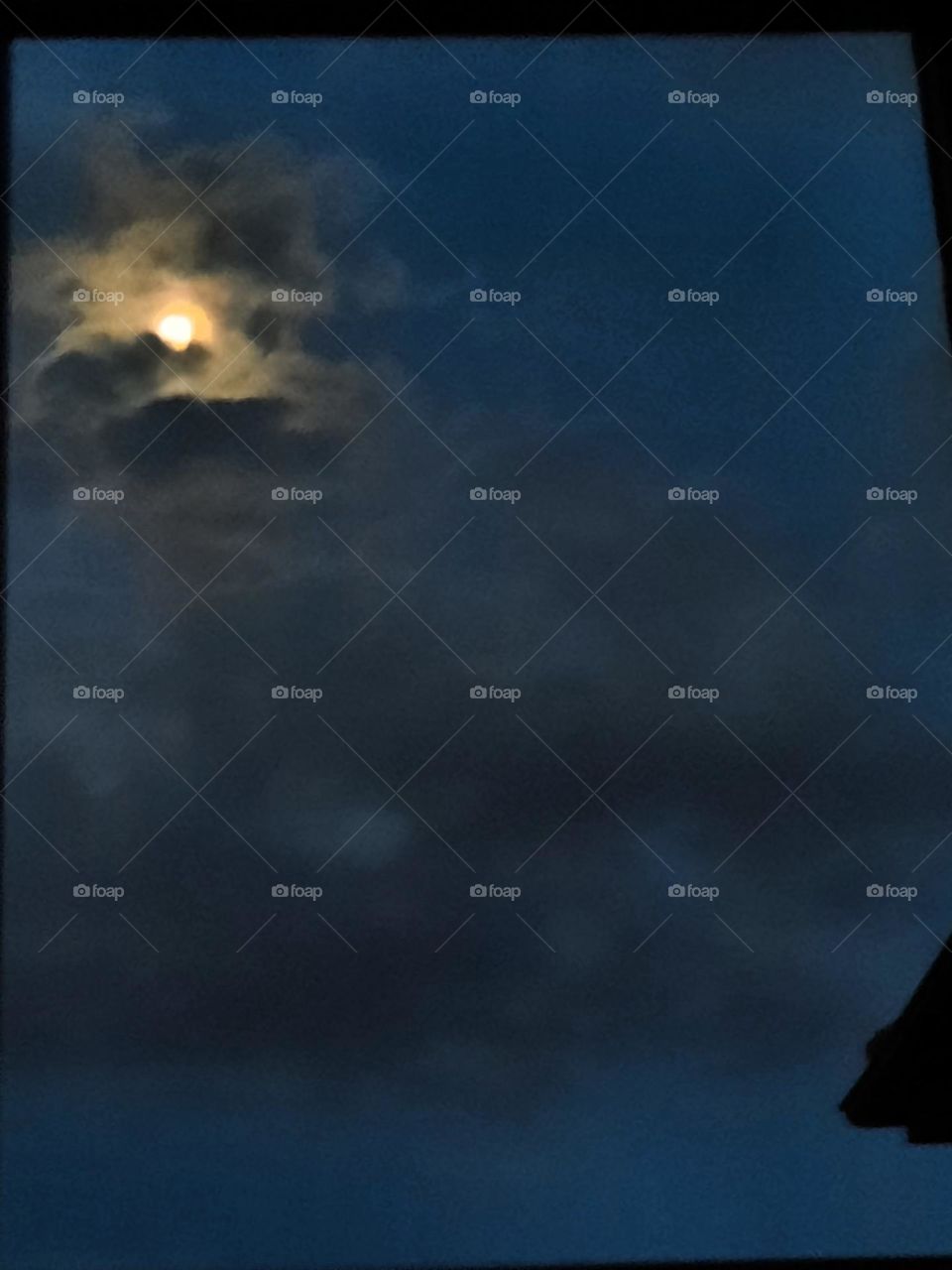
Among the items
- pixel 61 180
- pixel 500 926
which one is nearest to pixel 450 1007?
pixel 500 926

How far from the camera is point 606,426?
11.4 feet

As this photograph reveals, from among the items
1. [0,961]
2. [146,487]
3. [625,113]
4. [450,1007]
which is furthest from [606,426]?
[0,961]

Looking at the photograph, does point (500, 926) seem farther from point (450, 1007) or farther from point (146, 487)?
point (146, 487)

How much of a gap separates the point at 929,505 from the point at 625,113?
4.08ft

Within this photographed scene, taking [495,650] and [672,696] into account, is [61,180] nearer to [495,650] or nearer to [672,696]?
[495,650]

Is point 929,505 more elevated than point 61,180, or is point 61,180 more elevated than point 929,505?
point 61,180

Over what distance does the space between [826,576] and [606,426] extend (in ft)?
2.16

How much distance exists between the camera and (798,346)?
3494mm

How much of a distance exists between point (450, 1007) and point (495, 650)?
2.85 feet

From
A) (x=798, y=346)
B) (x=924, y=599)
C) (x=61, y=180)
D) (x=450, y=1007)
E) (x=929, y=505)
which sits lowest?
(x=450, y=1007)

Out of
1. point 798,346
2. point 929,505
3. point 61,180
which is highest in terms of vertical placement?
point 61,180

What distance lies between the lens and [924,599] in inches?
136

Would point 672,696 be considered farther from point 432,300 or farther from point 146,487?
point 146,487

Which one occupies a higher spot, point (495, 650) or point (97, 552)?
point (97, 552)
